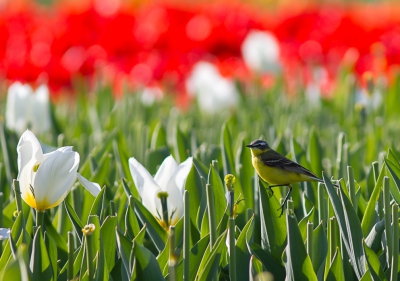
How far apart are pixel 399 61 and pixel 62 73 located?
2.24 meters

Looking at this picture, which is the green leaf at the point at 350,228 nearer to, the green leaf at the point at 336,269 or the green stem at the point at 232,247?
the green leaf at the point at 336,269

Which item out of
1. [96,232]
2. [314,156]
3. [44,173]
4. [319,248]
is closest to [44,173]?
[44,173]

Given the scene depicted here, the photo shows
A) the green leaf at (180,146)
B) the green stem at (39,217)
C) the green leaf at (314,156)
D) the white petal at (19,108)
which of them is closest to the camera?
the green stem at (39,217)

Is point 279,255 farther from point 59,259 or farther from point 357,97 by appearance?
point 357,97

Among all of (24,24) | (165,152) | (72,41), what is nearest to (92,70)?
(72,41)

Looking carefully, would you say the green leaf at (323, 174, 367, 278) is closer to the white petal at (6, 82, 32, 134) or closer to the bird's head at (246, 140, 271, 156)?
the bird's head at (246, 140, 271, 156)

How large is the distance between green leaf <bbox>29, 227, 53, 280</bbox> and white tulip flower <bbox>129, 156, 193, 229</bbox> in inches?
8.6

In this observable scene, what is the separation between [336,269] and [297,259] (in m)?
0.07

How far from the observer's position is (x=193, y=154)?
182 centimetres

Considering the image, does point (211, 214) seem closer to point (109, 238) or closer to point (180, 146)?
point (109, 238)

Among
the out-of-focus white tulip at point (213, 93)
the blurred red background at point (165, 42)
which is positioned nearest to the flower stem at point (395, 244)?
the out-of-focus white tulip at point (213, 93)

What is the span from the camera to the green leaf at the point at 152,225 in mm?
1286

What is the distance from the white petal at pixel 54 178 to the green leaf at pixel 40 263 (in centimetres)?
7

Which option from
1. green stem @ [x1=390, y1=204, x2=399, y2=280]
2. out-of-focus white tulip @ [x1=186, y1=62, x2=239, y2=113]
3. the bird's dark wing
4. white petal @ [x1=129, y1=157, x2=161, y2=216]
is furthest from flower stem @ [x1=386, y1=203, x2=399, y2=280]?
out-of-focus white tulip @ [x1=186, y1=62, x2=239, y2=113]
